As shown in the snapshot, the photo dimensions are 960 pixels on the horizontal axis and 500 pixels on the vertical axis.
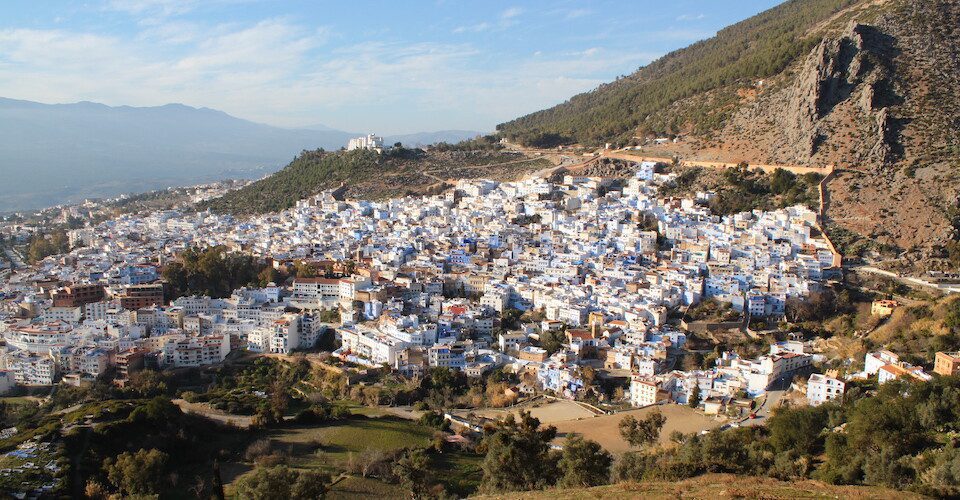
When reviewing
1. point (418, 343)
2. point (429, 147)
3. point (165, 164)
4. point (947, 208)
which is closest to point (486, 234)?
point (418, 343)

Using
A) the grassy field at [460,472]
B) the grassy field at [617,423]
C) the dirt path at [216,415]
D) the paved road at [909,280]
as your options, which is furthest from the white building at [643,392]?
the paved road at [909,280]

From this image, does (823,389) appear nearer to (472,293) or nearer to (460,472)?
(460,472)

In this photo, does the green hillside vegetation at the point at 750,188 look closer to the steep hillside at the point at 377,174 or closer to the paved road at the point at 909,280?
the paved road at the point at 909,280

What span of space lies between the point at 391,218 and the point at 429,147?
1485cm

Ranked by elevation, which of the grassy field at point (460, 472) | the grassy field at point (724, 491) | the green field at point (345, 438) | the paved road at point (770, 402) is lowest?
the grassy field at point (460, 472)

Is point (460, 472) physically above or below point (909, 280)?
below

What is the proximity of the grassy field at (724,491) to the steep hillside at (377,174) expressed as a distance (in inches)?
1100

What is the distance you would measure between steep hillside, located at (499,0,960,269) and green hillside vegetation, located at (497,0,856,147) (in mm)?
92

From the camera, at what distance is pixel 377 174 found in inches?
1543

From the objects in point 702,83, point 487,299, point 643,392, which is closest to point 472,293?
point 487,299

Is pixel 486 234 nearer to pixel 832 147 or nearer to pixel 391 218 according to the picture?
pixel 391 218

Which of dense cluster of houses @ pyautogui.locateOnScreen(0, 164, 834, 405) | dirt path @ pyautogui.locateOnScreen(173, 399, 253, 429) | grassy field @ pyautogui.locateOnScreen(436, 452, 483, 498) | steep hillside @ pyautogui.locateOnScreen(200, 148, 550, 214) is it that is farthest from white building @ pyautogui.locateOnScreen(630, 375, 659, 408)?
steep hillside @ pyautogui.locateOnScreen(200, 148, 550, 214)

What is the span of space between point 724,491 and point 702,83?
31.2 m

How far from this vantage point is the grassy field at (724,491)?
24.7ft
